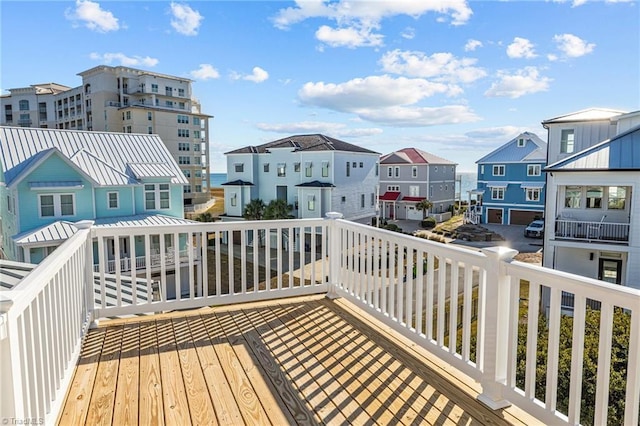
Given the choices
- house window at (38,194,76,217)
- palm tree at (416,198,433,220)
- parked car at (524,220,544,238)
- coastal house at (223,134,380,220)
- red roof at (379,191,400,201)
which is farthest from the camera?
red roof at (379,191,400,201)

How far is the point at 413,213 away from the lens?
3005cm

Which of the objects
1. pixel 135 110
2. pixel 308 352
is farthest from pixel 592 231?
pixel 135 110

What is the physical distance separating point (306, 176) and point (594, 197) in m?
Result: 14.1

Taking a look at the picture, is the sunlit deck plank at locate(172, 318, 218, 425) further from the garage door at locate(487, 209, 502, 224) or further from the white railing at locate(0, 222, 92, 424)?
the garage door at locate(487, 209, 502, 224)

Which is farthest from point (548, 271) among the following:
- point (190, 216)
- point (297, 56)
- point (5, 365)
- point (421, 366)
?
point (190, 216)

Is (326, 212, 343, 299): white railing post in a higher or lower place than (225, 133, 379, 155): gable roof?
lower

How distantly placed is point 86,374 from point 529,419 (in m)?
2.50

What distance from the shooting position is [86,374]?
2.43 meters

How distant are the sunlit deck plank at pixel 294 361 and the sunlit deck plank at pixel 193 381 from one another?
0.49 metres

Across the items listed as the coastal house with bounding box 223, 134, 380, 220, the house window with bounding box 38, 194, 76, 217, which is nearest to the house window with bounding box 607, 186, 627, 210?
the coastal house with bounding box 223, 134, 380, 220

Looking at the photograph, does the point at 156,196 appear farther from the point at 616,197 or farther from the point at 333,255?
the point at 616,197

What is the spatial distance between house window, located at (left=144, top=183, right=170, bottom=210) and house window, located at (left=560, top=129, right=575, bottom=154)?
14.4 m

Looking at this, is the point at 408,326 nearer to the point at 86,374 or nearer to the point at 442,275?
the point at 442,275

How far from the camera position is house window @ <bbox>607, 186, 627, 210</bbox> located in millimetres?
10969
